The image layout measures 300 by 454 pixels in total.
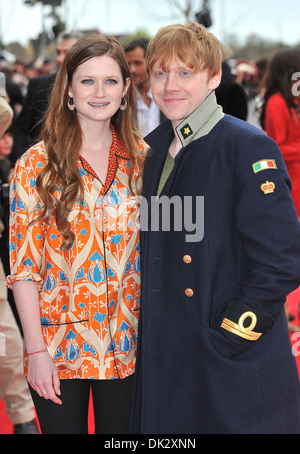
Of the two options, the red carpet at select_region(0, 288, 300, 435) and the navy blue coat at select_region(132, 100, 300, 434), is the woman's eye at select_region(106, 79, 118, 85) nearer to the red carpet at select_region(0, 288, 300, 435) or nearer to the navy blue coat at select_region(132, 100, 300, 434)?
the navy blue coat at select_region(132, 100, 300, 434)

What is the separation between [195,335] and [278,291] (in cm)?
33

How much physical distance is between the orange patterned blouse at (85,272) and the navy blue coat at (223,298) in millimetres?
112

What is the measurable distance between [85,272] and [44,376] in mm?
396

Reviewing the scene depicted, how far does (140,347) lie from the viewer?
2125 mm

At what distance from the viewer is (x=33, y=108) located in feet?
14.6

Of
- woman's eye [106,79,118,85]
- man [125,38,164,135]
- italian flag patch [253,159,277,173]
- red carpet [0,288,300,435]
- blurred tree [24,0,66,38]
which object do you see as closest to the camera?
italian flag patch [253,159,277,173]

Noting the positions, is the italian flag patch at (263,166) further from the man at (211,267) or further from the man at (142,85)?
the man at (142,85)

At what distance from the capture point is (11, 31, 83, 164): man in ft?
13.8

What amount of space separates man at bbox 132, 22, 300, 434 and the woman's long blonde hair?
0.23 metres

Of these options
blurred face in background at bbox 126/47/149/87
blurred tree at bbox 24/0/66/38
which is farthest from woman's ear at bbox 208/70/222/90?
blurred tree at bbox 24/0/66/38

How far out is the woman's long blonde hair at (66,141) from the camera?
6.93ft
